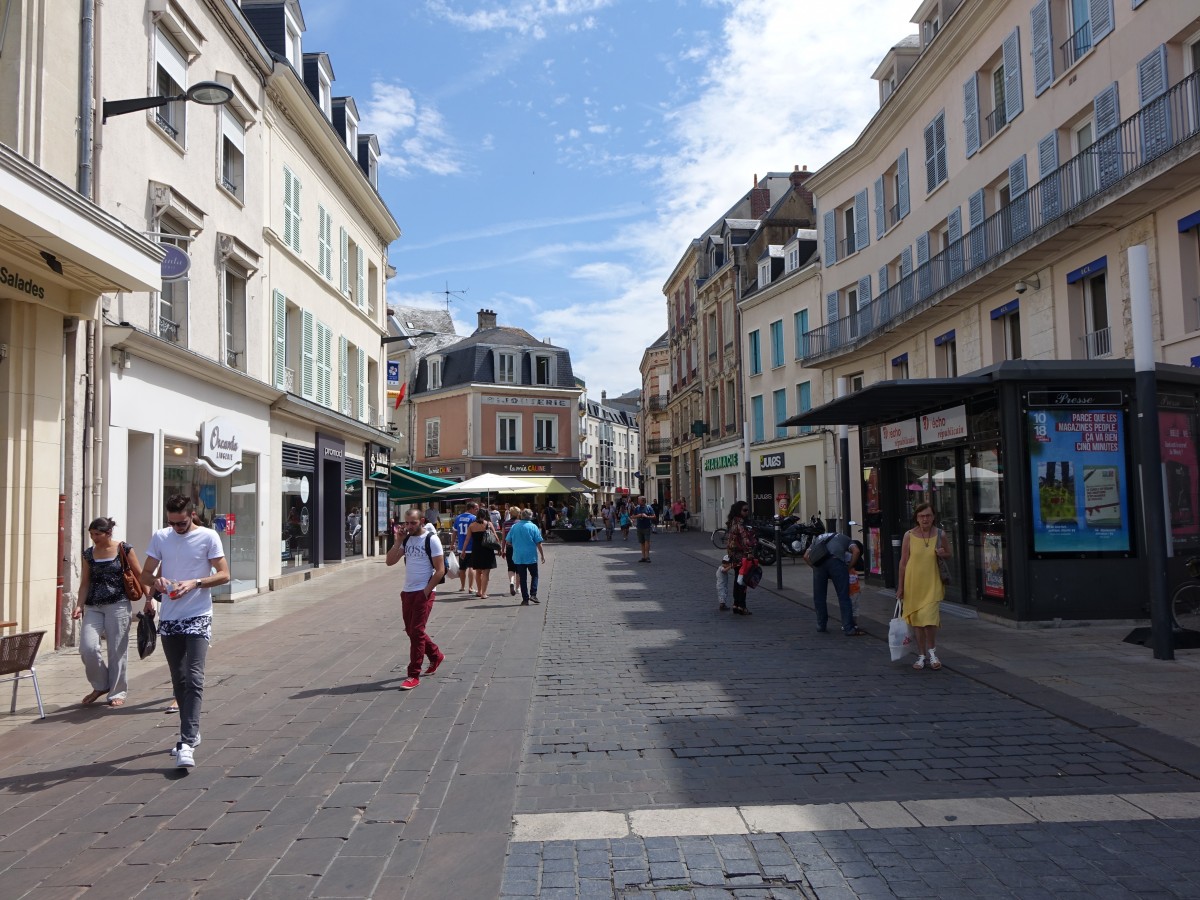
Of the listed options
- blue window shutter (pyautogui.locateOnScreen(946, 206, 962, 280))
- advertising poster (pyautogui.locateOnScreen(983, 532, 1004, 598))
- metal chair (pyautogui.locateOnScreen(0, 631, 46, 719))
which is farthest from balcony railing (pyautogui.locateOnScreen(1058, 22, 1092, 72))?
metal chair (pyautogui.locateOnScreen(0, 631, 46, 719))

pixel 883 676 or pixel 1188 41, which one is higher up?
pixel 1188 41

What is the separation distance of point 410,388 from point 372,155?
101ft

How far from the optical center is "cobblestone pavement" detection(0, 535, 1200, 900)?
12.9ft

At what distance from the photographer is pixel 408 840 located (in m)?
4.37

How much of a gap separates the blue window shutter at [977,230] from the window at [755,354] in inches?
656

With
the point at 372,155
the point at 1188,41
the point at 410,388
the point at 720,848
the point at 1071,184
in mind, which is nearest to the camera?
the point at 720,848

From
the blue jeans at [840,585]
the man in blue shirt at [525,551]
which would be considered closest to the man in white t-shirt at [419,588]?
the blue jeans at [840,585]

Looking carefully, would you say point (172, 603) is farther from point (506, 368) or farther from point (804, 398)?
point (506, 368)

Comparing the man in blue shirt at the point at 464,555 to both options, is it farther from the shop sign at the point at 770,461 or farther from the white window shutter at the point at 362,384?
the shop sign at the point at 770,461

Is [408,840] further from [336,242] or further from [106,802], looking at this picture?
[336,242]

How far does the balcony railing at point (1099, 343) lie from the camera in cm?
1667

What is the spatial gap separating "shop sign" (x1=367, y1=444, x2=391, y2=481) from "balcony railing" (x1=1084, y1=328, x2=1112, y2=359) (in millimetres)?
18113

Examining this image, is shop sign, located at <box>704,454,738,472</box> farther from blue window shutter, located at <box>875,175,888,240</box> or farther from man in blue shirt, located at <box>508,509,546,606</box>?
man in blue shirt, located at <box>508,509,546,606</box>

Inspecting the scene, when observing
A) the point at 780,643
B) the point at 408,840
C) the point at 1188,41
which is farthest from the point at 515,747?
the point at 1188,41
